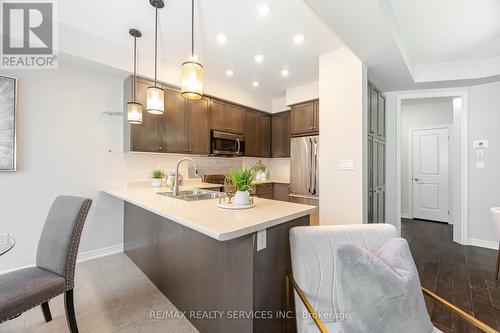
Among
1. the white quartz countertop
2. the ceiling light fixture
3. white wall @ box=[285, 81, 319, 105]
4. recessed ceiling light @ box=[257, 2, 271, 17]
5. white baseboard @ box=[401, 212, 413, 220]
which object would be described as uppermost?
the ceiling light fixture

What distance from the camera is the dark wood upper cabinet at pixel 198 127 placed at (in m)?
3.52

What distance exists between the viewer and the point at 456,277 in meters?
2.47

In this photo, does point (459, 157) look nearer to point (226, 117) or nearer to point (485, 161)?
point (485, 161)

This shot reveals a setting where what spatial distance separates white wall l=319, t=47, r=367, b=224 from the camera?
2.55m

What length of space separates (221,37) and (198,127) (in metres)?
1.44

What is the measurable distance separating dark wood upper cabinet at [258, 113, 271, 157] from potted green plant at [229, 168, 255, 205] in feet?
9.72

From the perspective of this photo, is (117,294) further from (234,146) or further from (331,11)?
(331,11)

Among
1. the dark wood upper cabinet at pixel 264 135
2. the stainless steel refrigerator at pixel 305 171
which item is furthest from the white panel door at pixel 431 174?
the dark wood upper cabinet at pixel 264 135

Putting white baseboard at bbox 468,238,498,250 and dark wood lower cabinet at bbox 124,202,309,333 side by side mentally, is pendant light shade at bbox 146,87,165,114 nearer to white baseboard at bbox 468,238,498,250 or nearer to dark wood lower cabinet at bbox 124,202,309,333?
dark wood lower cabinet at bbox 124,202,309,333

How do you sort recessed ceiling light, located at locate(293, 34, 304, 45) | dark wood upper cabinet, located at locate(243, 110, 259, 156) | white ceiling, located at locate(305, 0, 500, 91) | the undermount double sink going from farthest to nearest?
dark wood upper cabinet, located at locate(243, 110, 259, 156) → recessed ceiling light, located at locate(293, 34, 304, 45) → the undermount double sink → white ceiling, located at locate(305, 0, 500, 91)

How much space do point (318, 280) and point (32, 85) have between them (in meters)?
3.51

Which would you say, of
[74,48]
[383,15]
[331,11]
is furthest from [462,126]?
[74,48]

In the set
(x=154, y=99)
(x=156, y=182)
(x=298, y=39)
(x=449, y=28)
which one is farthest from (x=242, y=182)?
(x=449, y=28)

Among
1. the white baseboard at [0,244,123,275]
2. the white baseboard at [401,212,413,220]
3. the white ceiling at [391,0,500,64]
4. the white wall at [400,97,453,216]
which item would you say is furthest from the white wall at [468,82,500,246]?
the white baseboard at [0,244,123,275]
